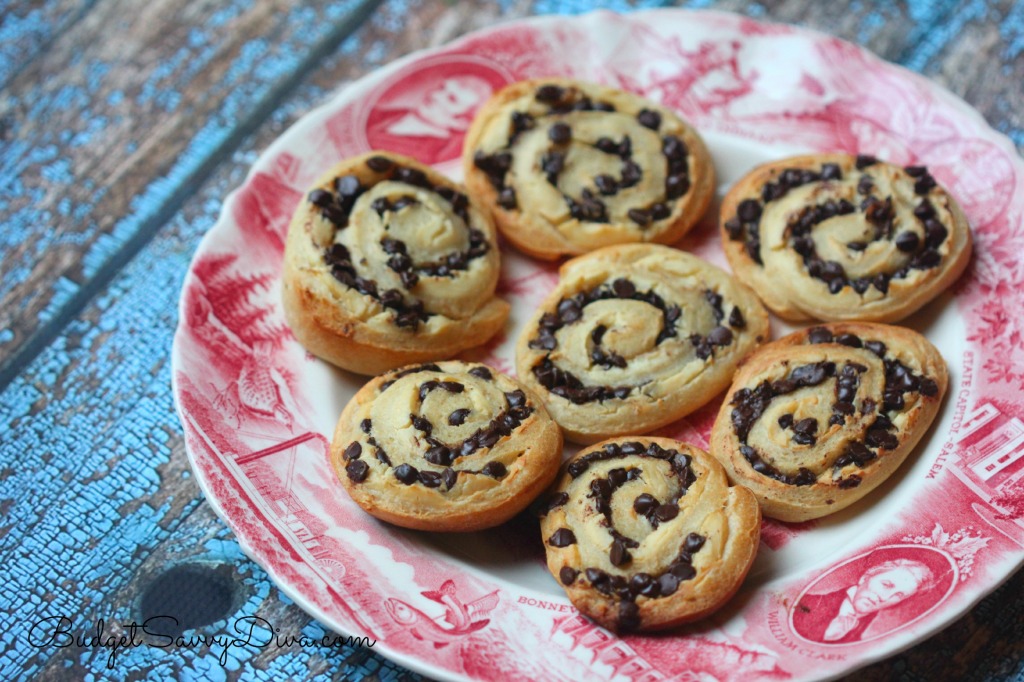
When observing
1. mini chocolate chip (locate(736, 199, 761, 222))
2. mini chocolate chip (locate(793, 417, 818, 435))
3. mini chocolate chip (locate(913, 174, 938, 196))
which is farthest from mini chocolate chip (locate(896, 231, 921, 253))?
mini chocolate chip (locate(793, 417, 818, 435))

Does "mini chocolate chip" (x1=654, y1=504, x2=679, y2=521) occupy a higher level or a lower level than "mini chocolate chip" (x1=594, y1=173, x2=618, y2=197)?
lower

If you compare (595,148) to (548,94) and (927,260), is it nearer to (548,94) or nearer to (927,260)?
(548,94)

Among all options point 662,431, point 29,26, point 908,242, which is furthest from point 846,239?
point 29,26

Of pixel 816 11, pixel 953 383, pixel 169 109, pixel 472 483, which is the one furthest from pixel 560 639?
pixel 816 11

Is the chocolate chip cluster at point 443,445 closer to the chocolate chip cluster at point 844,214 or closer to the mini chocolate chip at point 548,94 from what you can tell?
the chocolate chip cluster at point 844,214

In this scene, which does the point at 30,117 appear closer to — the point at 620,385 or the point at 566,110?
the point at 566,110

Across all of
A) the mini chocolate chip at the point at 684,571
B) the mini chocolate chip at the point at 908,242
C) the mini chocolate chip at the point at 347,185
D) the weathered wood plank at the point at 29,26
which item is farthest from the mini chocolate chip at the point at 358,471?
the weathered wood plank at the point at 29,26

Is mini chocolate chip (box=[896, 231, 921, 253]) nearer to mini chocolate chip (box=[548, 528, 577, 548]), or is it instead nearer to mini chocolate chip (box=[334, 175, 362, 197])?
mini chocolate chip (box=[548, 528, 577, 548])

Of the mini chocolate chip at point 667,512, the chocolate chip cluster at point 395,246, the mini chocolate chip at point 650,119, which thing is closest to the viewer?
the mini chocolate chip at point 667,512
